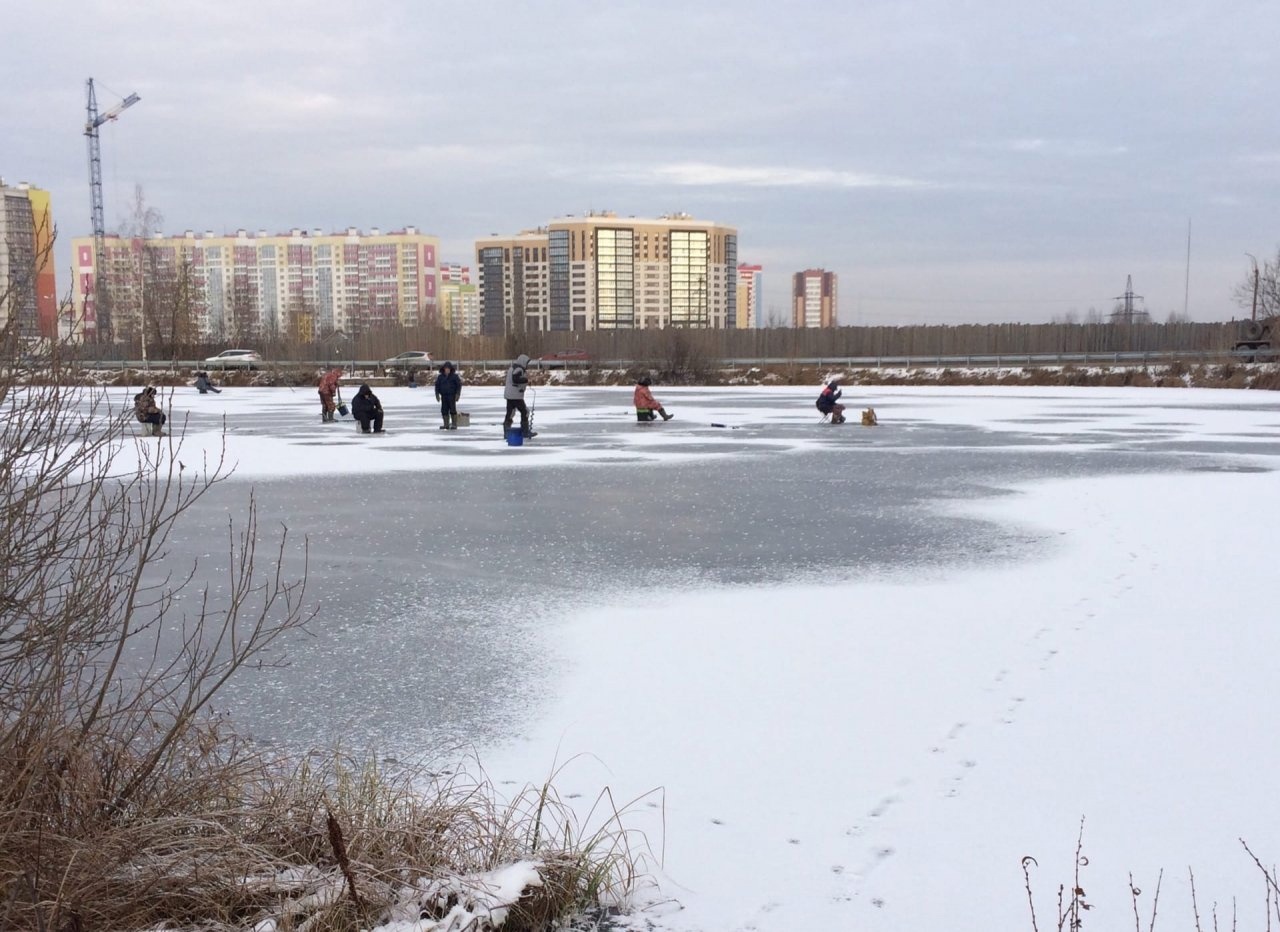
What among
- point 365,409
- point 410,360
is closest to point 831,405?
point 365,409

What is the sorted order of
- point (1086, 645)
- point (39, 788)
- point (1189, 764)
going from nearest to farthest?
point (39, 788), point (1189, 764), point (1086, 645)

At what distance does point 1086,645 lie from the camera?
631 cm

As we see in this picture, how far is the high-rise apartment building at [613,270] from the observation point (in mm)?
135500

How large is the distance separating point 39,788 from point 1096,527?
30.2ft

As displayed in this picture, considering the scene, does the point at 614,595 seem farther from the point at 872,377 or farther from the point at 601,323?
the point at 601,323

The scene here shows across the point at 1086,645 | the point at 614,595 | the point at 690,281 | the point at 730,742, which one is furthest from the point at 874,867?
the point at 690,281

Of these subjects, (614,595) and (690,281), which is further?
(690,281)

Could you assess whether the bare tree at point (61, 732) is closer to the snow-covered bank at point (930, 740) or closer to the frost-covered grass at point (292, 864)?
the frost-covered grass at point (292, 864)

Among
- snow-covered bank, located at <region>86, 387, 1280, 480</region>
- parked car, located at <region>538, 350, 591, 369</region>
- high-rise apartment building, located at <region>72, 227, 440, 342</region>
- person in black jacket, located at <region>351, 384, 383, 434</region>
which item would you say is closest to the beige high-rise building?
high-rise apartment building, located at <region>72, 227, 440, 342</region>

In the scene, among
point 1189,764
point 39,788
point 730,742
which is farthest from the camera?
point 730,742

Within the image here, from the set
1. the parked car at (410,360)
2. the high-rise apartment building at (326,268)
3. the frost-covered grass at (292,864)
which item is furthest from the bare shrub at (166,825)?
the high-rise apartment building at (326,268)

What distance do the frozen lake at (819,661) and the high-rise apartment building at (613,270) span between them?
398 ft

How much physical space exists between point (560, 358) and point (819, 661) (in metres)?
51.8

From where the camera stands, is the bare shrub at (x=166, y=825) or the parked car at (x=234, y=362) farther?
the parked car at (x=234, y=362)
